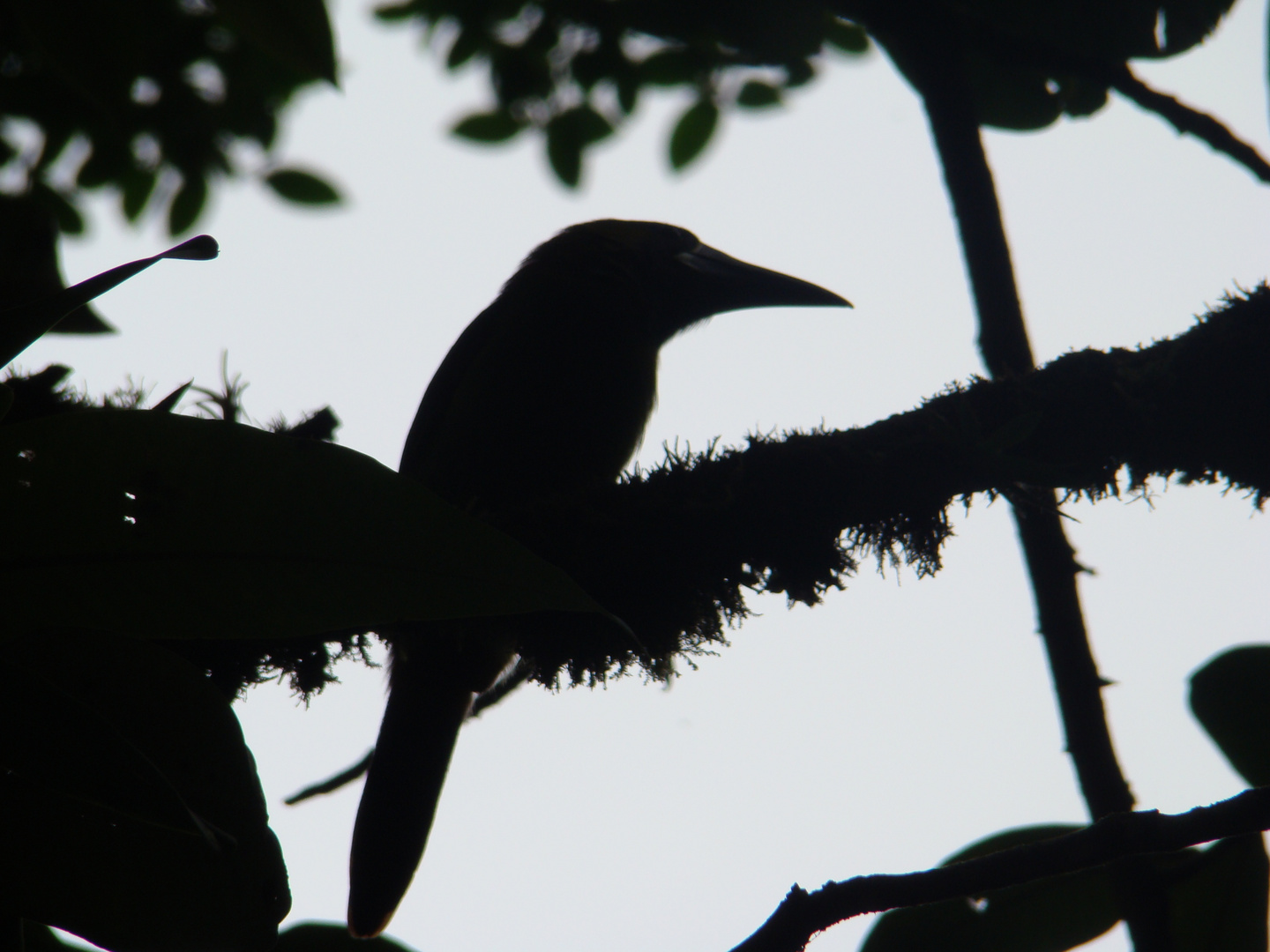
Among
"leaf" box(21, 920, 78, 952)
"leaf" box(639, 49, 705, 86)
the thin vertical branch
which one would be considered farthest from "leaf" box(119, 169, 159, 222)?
"leaf" box(21, 920, 78, 952)

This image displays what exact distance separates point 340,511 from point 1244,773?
3.58 ft

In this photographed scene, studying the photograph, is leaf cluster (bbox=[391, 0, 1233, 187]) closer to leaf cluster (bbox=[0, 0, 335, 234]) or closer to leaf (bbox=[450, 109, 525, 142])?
leaf (bbox=[450, 109, 525, 142])

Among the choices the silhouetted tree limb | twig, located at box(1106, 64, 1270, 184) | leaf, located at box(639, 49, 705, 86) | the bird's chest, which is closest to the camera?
the silhouetted tree limb

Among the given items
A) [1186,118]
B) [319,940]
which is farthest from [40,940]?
[1186,118]

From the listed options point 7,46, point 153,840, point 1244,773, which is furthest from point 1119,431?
point 7,46

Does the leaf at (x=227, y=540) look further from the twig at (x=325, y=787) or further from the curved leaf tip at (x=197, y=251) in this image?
the twig at (x=325, y=787)

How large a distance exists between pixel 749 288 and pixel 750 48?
125cm

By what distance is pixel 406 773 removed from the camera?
219 centimetres

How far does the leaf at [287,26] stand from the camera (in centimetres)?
72

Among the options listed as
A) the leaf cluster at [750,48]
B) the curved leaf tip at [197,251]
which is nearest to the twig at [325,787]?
the curved leaf tip at [197,251]

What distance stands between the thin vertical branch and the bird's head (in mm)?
1187

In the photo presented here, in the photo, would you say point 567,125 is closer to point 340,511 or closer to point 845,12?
point 845,12

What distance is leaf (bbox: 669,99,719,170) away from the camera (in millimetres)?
2596

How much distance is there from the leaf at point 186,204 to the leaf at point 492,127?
77 centimetres
